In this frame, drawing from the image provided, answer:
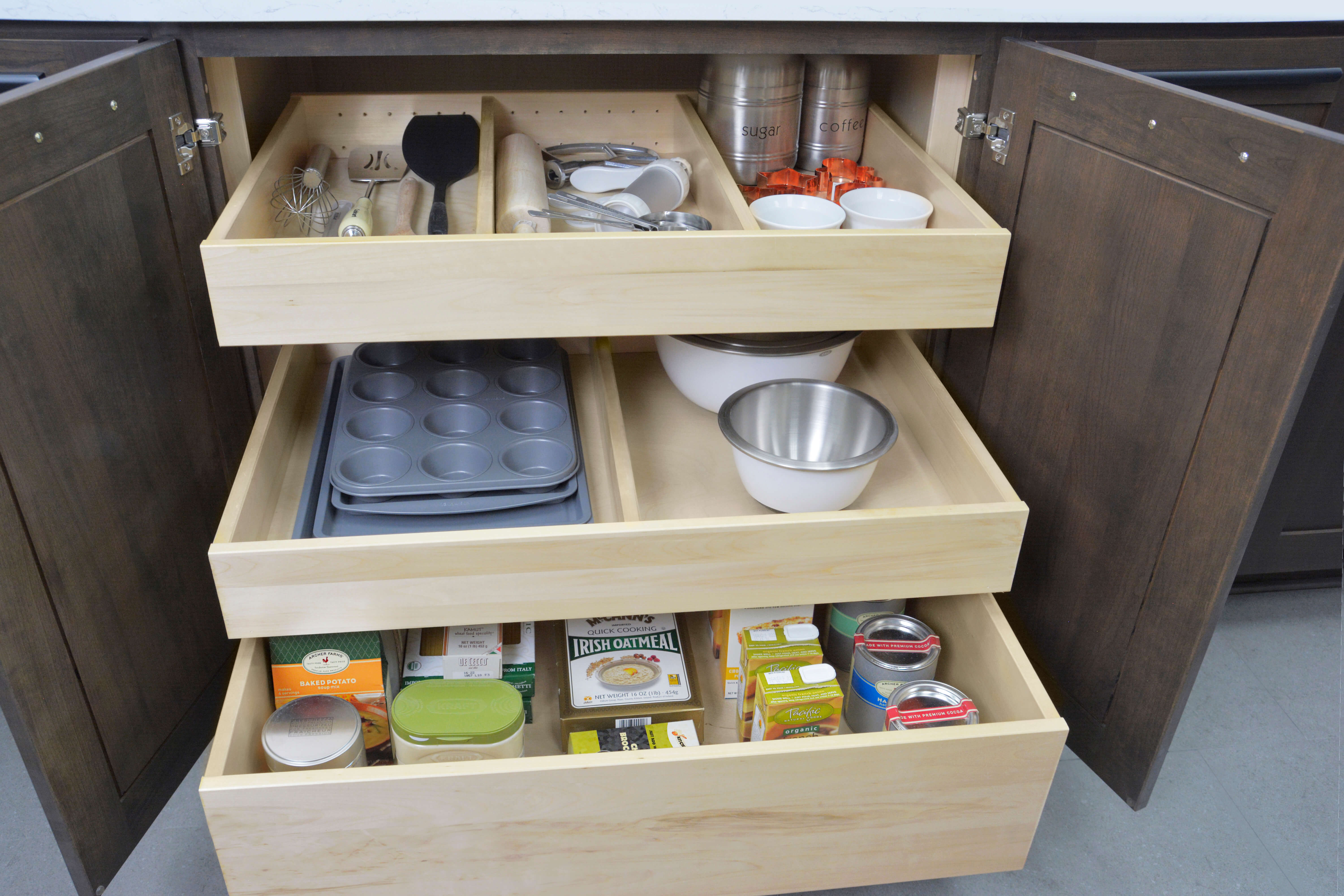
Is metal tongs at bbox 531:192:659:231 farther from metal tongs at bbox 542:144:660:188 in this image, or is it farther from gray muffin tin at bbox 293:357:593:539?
gray muffin tin at bbox 293:357:593:539

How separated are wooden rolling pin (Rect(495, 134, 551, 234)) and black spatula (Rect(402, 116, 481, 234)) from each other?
0.14ft

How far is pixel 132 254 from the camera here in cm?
104

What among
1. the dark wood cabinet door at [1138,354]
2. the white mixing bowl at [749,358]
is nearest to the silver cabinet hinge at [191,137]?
the white mixing bowl at [749,358]

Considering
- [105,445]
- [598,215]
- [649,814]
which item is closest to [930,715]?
[649,814]

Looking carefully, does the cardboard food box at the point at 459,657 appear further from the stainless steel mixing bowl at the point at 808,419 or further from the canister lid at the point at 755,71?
the canister lid at the point at 755,71

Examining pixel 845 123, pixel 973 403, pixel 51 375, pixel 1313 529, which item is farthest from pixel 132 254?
pixel 1313 529

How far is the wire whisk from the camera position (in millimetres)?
1235

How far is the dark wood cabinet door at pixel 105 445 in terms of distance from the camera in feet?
2.98

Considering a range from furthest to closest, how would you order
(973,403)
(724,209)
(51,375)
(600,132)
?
(600,132), (973,403), (724,209), (51,375)

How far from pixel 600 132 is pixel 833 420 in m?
0.57

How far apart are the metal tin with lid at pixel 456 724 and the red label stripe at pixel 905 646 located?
0.42 m

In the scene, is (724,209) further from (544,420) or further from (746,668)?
(746,668)

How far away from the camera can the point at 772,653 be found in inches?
46.1

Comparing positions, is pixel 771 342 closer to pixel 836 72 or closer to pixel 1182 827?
pixel 836 72
